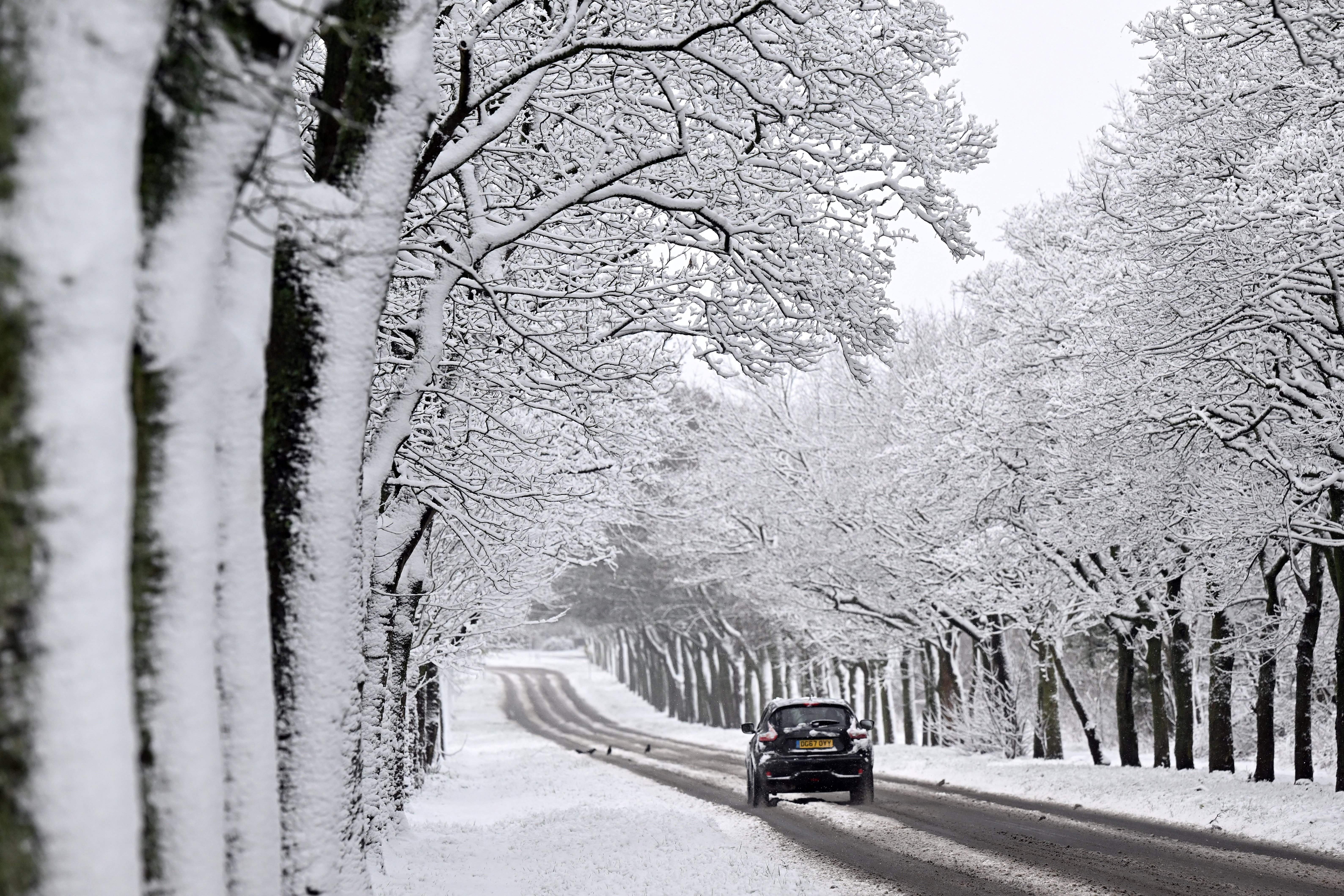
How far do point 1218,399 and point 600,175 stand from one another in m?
10.8

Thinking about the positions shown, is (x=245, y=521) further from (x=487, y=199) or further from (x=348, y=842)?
(x=487, y=199)

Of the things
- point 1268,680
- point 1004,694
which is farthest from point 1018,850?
point 1004,694

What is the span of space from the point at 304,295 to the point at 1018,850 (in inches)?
427

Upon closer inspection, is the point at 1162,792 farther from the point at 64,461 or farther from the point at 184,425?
the point at 64,461

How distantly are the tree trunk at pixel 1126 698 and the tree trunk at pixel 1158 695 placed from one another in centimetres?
37

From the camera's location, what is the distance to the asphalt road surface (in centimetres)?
1013

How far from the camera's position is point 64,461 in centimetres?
240

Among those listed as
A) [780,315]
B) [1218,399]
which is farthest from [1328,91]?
[780,315]

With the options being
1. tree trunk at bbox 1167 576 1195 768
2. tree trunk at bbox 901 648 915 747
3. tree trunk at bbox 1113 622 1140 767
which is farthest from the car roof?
tree trunk at bbox 901 648 915 747

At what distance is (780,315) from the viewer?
31.6 feet

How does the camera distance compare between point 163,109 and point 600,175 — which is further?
point 600,175

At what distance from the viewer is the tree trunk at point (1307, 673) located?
17766mm

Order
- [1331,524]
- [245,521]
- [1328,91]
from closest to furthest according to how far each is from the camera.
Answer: [245,521], [1328,91], [1331,524]

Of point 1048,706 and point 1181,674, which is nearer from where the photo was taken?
point 1181,674
